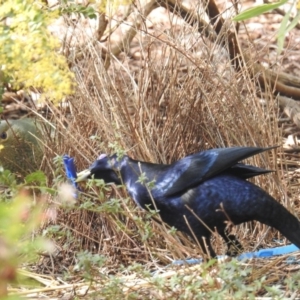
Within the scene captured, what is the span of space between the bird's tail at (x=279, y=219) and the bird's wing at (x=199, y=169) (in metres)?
0.19

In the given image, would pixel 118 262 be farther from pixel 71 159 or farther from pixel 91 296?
pixel 91 296

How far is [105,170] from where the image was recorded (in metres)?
2.97

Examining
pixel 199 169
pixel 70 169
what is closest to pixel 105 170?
pixel 70 169

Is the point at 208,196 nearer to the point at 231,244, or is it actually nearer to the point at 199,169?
the point at 199,169

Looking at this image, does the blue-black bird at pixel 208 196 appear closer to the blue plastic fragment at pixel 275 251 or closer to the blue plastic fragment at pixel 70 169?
the blue plastic fragment at pixel 275 251

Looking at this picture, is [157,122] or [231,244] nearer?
[231,244]

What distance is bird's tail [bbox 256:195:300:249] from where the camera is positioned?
2740 mm

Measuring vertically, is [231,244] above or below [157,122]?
below

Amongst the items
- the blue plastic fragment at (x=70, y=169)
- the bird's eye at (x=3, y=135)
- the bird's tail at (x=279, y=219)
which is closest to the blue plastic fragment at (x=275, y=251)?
the bird's tail at (x=279, y=219)

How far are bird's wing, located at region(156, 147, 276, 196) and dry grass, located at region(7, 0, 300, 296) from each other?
44 centimetres

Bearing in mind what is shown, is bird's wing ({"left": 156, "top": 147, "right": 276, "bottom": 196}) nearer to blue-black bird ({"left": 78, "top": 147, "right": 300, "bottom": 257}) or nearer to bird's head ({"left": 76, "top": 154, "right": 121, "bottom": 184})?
blue-black bird ({"left": 78, "top": 147, "right": 300, "bottom": 257})

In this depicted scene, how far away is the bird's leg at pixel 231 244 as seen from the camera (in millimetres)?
2887

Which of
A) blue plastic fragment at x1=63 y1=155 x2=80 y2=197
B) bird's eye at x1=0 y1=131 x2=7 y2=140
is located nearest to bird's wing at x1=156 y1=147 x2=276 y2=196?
blue plastic fragment at x1=63 y1=155 x2=80 y2=197

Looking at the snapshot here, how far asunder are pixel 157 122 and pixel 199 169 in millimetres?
648
